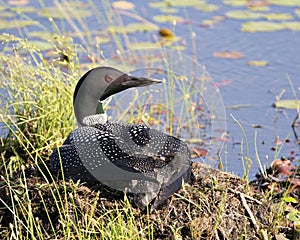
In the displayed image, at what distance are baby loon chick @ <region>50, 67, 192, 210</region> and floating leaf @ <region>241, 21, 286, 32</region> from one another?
395 centimetres

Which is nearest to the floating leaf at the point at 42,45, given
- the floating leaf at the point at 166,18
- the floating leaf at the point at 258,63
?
the floating leaf at the point at 166,18

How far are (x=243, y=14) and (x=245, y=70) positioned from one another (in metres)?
1.44

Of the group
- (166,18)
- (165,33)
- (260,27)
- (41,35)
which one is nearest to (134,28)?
(165,33)

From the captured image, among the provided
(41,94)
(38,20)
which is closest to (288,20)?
(38,20)

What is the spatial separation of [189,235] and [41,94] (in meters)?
1.83

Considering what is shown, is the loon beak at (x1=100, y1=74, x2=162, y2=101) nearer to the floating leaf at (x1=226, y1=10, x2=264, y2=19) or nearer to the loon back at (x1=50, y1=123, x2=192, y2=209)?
the loon back at (x1=50, y1=123, x2=192, y2=209)

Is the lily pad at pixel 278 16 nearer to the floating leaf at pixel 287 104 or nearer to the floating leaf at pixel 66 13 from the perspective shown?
the floating leaf at pixel 287 104

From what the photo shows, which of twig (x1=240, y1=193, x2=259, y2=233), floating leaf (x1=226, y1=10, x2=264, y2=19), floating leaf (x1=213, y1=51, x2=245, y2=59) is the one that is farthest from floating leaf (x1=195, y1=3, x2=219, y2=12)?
twig (x1=240, y1=193, x2=259, y2=233)

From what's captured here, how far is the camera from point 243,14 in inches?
315

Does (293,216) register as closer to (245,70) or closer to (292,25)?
(245,70)

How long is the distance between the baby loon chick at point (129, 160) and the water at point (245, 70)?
5.21 ft

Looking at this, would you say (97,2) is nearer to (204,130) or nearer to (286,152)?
(204,130)

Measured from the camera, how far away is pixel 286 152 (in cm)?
570

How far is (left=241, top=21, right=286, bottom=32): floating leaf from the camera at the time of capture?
7.61m
